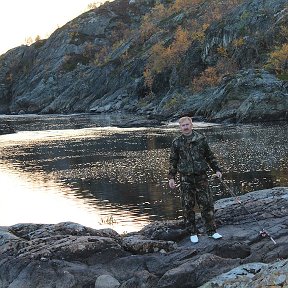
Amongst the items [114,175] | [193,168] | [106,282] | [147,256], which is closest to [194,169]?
[193,168]

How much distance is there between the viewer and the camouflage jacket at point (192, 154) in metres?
13.1

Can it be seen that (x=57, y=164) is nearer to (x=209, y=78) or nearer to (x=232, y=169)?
(x=232, y=169)

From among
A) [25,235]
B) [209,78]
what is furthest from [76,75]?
[25,235]

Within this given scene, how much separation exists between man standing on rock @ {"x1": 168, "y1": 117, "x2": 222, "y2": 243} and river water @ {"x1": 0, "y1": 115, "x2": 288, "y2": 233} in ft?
30.6

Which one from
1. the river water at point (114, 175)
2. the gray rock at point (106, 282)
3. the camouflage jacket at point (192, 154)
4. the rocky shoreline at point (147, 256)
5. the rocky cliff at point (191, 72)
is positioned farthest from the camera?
the rocky cliff at point (191, 72)

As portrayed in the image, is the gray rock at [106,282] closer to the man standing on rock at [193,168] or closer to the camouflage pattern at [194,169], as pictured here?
the man standing on rock at [193,168]

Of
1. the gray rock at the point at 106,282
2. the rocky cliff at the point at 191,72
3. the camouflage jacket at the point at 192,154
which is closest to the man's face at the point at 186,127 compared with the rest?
the camouflage jacket at the point at 192,154

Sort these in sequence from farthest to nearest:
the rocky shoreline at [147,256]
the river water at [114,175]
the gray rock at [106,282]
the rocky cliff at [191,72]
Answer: the rocky cliff at [191,72]
the river water at [114,175]
the gray rock at [106,282]
the rocky shoreline at [147,256]

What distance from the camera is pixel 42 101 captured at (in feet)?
603

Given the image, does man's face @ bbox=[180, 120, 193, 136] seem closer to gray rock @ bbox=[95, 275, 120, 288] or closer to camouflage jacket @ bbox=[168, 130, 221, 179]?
camouflage jacket @ bbox=[168, 130, 221, 179]

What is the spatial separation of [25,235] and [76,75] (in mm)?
180637

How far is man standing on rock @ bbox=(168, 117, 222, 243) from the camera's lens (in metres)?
13.1

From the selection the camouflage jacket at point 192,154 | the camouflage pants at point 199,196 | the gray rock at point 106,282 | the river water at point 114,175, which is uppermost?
the camouflage jacket at point 192,154

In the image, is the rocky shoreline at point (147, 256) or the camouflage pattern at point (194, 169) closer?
the rocky shoreline at point (147, 256)
